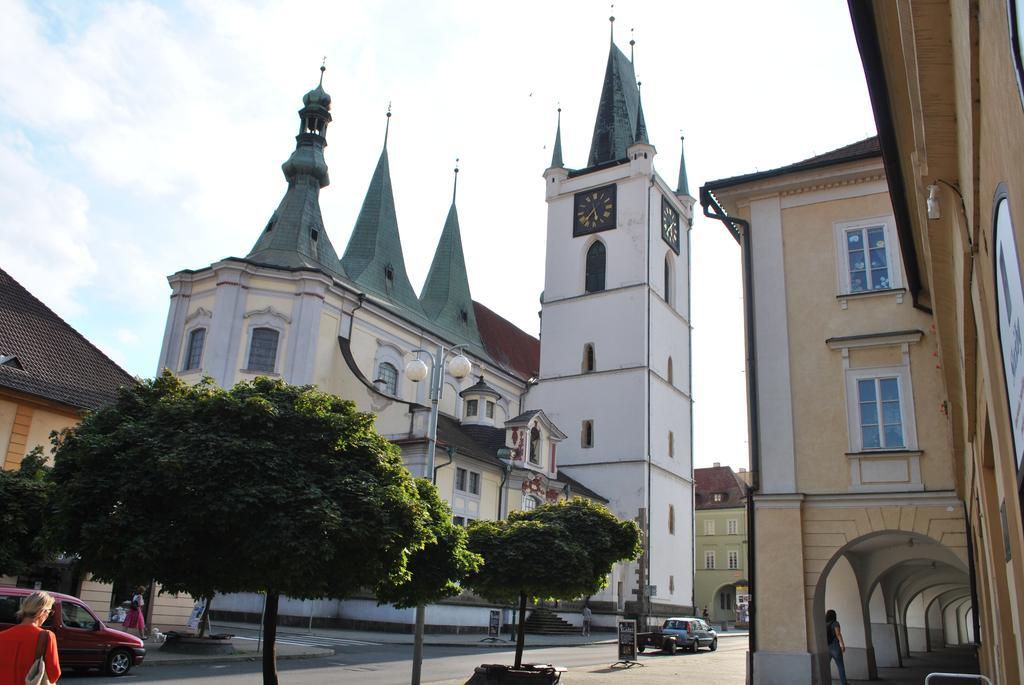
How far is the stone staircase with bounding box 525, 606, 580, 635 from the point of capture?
123 feet

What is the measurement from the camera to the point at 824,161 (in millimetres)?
17562

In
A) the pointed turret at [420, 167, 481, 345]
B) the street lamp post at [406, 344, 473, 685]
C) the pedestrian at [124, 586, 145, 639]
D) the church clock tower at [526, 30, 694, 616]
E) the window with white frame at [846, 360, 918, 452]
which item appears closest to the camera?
the street lamp post at [406, 344, 473, 685]

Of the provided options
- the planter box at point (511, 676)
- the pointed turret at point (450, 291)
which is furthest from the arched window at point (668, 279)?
the planter box at point (511, 676)

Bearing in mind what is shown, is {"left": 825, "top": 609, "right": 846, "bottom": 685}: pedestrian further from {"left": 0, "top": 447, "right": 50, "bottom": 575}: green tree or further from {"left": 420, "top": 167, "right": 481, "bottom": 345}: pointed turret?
{"left": 420, "top": 167, "right": 481, "bottom": 345}: pointed turret

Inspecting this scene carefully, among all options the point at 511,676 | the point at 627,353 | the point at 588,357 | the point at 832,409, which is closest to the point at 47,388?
the point at 511,676

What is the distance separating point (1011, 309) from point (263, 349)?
3388 centimetres

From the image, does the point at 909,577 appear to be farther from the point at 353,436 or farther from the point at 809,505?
the point at 353,436

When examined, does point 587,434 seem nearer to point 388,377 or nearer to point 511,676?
point 388,377

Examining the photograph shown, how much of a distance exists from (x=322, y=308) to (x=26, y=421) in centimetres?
1503

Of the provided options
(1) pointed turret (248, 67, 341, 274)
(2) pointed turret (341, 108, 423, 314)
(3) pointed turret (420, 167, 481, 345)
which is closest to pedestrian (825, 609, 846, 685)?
(1) pointed turret (248, 67, 341, 274)

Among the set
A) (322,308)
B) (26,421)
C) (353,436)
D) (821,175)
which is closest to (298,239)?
(322,308)

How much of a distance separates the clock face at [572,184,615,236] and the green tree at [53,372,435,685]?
42494mm

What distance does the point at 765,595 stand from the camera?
15.5m

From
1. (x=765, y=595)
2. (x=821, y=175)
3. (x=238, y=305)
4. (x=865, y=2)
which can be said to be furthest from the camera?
(x=238, y=305)
